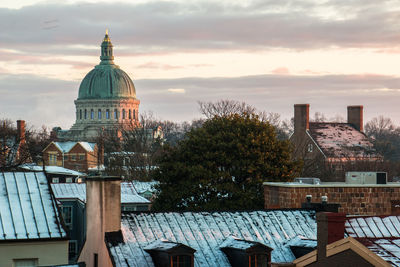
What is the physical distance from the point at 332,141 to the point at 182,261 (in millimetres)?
82549

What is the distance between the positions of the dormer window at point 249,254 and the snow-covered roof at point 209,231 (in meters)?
0.41

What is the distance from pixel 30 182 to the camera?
28328 millimetres

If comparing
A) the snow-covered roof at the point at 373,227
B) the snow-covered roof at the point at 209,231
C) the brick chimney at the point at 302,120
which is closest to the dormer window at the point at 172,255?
the snow-covered roof at the point at 209,231

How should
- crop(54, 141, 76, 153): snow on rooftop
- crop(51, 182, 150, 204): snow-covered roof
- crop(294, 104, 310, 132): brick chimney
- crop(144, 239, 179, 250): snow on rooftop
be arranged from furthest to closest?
crop(54, 141, 76, 153): snow on rooftop < crop(294, 104, 310, 132): brick chimney < crop(51, 182, 150, 204): snow-covered roof < crop(144, 239, 179, 250): snow on rooftop

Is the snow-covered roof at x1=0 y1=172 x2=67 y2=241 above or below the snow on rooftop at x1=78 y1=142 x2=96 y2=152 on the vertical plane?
below

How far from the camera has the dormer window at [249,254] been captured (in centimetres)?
2353

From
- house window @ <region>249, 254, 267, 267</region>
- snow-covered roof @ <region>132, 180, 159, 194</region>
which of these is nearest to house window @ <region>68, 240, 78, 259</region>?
snow-covered roof @ <region>132, 180, 159, 194</region>

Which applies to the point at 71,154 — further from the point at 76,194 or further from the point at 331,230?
the point at 331,230

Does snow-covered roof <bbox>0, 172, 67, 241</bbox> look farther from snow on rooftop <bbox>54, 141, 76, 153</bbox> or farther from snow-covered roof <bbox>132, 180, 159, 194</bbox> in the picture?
snow on rooftop <bbox>54, 141, 76, 153</bbox>

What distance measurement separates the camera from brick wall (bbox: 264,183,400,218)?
32906mm

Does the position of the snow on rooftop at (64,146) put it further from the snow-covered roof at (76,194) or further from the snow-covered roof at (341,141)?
the snow-covered roof at (76,194)

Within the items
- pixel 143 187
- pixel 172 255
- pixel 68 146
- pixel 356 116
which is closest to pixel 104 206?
pixel 172 255

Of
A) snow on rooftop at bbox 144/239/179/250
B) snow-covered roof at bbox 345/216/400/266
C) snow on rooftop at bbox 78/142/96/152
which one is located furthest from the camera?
snow on rooftop at bbox 78/142/96/152

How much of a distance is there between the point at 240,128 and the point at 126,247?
71.0 feet
